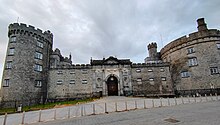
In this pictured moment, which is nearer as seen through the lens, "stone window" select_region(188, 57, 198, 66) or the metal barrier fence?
the metal barrier fence

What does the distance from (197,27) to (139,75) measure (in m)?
16.9

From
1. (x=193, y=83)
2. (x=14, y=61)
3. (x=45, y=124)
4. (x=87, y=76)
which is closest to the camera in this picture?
(x=45, y=124)

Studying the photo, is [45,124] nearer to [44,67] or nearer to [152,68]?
[44,67]

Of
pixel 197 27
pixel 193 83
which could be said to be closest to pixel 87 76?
pixel 193 83

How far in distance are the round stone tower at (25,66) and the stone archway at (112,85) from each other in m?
13.5

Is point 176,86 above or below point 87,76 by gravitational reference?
below

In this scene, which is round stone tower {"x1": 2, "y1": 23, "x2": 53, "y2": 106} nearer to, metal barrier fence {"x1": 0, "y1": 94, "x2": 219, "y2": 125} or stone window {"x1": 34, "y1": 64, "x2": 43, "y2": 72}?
stone window {"x1": 34, "y1": 64, "x2": 43, "y2": 72}

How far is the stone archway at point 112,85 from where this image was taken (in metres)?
31.2

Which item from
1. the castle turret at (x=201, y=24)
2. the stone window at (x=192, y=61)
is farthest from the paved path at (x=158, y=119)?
the castle turret at (x=201, y=24)

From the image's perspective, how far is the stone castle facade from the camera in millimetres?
26453

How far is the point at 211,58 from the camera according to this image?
90.3 ft

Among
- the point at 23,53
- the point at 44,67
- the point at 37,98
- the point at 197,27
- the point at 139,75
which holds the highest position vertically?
the point at 197,27

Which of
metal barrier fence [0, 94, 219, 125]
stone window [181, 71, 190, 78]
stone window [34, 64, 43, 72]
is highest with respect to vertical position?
stone window [34, 64, 43, 72]

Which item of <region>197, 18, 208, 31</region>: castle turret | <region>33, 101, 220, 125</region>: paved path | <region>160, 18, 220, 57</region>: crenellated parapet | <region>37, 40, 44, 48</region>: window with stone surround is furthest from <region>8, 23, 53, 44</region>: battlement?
<region>197, 18, 208, 31</region>: castle turret
